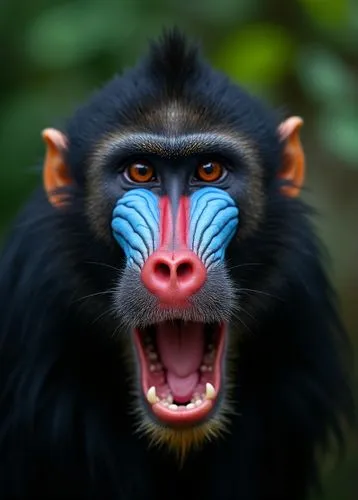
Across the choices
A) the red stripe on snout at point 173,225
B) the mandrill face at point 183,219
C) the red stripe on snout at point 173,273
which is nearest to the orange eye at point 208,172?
the mandrill face at point 183,219

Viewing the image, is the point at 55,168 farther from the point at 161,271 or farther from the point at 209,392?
the point at 209,392

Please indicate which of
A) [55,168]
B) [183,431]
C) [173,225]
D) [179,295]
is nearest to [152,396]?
[183,431]

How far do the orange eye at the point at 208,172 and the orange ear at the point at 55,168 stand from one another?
56 cm

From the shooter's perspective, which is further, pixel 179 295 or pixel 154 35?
pixel 154 35

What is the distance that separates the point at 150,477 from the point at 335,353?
88 cm

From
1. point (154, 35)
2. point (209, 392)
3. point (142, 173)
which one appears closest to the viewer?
point (209, 392)

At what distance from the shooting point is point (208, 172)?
4551mm

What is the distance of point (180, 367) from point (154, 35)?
8.44ft

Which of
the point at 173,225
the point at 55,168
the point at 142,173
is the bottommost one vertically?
the point at 173,225

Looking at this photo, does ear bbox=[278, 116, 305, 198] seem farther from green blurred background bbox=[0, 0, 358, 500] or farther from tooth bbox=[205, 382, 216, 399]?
tooth bbox=[205, 382, 216, 399]

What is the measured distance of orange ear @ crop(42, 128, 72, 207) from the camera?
4.81m

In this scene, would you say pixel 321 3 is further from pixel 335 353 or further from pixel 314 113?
pixel 314 113

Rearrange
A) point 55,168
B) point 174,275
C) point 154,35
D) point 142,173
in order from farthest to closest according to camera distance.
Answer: point 154,35 < point 55,168 < point 142,173 < point 174,275

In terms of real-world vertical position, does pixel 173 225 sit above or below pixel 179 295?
above
